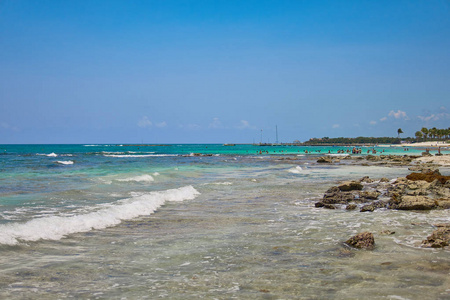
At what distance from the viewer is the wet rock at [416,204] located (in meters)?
13.5

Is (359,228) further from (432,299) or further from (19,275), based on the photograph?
(19,275)

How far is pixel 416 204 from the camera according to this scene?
13.5 m

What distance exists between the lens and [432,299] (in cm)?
517

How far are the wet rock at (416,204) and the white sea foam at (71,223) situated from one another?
945 cm

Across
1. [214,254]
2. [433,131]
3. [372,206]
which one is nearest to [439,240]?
[214,254]

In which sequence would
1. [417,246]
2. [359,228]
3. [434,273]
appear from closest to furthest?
1. [434,273]
2. [417,246]
3. [359,228]

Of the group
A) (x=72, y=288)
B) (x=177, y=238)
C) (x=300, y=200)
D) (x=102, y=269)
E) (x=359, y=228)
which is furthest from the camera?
(x=300, y=200)

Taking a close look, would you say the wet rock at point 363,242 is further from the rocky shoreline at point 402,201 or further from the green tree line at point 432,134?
the green tree line at point 432,134

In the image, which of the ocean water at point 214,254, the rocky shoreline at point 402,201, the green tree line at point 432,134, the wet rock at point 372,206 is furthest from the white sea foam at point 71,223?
the green tree line at point 432,134

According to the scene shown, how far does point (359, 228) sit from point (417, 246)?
7.42 ft

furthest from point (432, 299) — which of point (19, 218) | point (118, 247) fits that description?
point (19, 218)

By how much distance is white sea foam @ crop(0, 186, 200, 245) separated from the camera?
9125 millimetres

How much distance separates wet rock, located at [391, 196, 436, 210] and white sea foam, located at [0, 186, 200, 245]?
945 cm

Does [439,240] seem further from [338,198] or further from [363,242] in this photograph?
[338,198]
